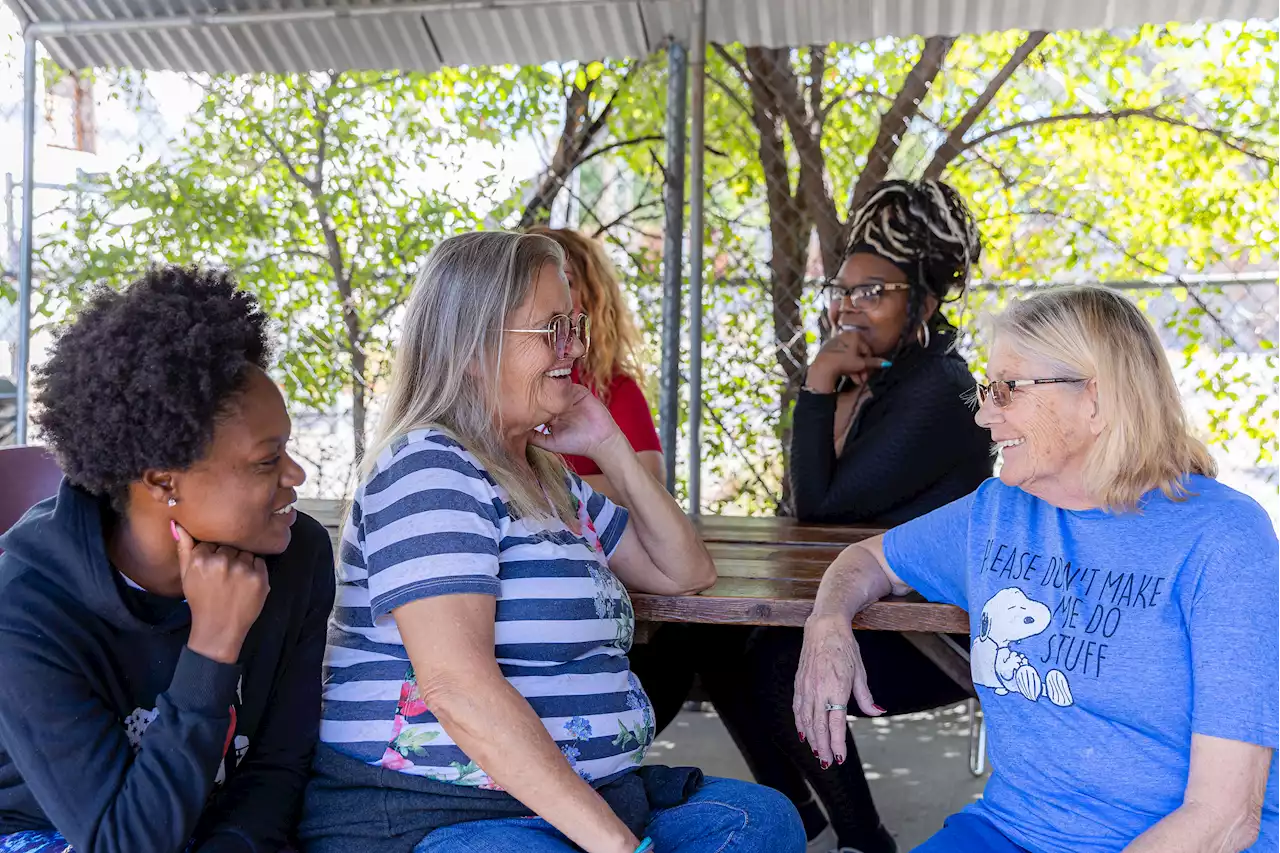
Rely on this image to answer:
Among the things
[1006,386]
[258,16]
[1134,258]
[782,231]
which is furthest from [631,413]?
[1134,258]

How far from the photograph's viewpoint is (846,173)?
212 inches

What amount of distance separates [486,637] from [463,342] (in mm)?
481

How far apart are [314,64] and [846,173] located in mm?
2406

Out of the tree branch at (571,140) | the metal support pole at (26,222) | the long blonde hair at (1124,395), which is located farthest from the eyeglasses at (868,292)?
the metal support pole at (26,222)

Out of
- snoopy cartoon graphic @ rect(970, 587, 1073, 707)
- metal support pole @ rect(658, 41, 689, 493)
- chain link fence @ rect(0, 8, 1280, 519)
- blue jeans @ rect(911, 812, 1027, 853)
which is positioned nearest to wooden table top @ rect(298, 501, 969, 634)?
snoopy cartoon graphic @ rect(970, 587, 1073, 707)

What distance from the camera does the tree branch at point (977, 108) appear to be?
504cm

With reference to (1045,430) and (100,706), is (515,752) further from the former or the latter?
(1045,430)

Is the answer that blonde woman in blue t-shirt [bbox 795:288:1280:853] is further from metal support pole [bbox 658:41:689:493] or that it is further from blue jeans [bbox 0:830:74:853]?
metal support pole [bbox 658:41:689:493]

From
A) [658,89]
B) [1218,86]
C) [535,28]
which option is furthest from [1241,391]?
[535,28]

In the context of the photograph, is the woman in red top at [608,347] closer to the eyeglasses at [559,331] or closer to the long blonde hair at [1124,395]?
the eyeglasses at [559,331]

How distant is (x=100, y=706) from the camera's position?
1.46 meters

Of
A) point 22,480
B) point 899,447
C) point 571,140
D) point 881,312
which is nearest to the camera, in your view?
point 22,480

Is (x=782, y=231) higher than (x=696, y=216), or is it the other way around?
(x=782, y=231)

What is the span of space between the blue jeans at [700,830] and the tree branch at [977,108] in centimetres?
375
